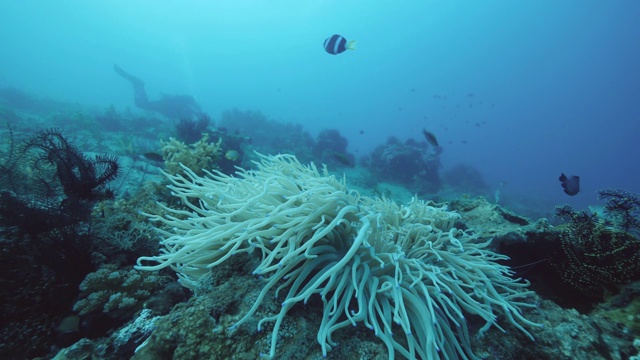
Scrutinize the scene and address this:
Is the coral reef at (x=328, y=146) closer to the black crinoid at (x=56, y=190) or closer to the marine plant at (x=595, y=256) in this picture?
the black crinoid at (x=56, y=190)

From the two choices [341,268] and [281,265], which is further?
[341,268]

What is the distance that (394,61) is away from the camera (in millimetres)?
117625

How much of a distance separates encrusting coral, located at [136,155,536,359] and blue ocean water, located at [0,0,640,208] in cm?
8135

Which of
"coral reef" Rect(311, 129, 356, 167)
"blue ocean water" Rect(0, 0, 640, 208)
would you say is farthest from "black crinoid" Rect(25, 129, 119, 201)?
"blue ocean water" Rect(0, 0, 640, 208)

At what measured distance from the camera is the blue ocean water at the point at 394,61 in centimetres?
9075

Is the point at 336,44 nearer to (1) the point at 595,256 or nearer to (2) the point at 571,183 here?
(2) the point at 571,183

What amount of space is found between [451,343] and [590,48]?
472 feet

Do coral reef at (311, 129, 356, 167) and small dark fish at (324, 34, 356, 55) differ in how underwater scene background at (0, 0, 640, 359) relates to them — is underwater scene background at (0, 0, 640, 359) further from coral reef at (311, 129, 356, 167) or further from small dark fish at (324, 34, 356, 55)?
coral reef at (311, 129, 356, 167)

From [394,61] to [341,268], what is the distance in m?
131

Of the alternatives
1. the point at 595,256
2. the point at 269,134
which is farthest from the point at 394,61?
the point at 595,256

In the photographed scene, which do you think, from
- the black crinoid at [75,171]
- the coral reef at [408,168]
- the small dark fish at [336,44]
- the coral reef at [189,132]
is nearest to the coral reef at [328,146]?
the coral reef at [408,168]

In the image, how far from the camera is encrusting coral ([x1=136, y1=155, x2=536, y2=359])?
154 cm

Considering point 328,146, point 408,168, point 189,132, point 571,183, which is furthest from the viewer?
point 328,146

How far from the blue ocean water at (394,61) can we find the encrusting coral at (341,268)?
267 feet
